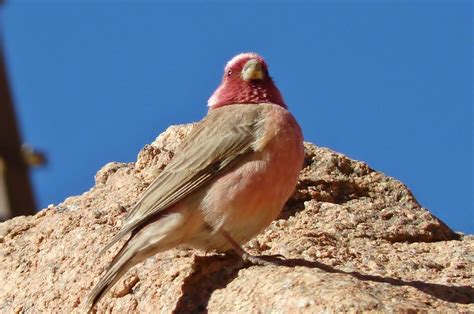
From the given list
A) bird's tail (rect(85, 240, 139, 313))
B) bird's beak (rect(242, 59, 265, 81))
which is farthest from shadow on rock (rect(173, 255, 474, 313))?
bird's beak (rect(242, 59, 265, 81))

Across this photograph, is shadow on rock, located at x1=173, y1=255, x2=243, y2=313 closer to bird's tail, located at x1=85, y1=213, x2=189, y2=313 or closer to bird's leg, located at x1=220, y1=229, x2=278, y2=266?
bird's leg, located at x1=220, y1=229, x2=278, y2=266

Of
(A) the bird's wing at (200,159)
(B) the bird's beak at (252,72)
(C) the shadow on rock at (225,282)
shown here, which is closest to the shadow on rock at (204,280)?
(C) the shadow on rock at (225,282)

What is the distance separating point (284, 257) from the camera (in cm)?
706

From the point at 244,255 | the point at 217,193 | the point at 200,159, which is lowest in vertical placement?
the point at 244,255

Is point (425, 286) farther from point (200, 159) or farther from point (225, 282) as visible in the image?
point (200, 159)

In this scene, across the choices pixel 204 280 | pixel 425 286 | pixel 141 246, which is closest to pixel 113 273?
pixel 141 246

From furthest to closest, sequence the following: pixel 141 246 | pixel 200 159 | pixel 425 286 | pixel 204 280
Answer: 1. pixel 200 159
2. pixel 141 246
3. pixel 204 280
4. pixel 425 286

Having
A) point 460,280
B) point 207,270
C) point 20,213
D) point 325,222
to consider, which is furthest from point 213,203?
point 20,213

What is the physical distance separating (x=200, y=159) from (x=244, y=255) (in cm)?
74

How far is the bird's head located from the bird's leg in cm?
131

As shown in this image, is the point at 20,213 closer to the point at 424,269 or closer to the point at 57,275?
the point at 57,275

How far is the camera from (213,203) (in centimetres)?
707

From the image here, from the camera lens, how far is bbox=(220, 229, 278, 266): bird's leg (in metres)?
6.75

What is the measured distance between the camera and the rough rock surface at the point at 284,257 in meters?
6.25
